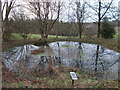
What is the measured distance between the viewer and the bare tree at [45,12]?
1038cm

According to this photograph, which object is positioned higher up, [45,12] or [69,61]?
[45,12]

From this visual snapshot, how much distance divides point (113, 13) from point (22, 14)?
953 centimetres

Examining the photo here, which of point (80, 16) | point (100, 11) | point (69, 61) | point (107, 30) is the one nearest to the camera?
point (69, 61)

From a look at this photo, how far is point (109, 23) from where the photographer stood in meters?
11.2

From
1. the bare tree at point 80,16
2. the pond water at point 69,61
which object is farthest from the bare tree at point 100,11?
the pond water at point 69,61

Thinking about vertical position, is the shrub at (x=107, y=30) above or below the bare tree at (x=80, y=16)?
below

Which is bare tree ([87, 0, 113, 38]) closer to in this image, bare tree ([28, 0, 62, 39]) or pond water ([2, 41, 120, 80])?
bare tree ([28, 0, 62, 39])

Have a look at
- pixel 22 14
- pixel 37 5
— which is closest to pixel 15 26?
pixel 22 14

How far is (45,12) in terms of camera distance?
11.0 metres

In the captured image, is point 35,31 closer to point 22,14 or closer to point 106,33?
point 22,14

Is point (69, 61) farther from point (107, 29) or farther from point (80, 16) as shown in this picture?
point (80, 16)

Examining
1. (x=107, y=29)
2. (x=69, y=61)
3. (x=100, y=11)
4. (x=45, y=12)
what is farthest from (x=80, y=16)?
(x=69, y=61)

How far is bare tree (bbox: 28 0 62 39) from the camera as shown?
10.4 meters

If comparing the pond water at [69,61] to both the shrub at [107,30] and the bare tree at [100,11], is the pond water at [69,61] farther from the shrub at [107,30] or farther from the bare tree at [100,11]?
the bare tree at [100,11]
